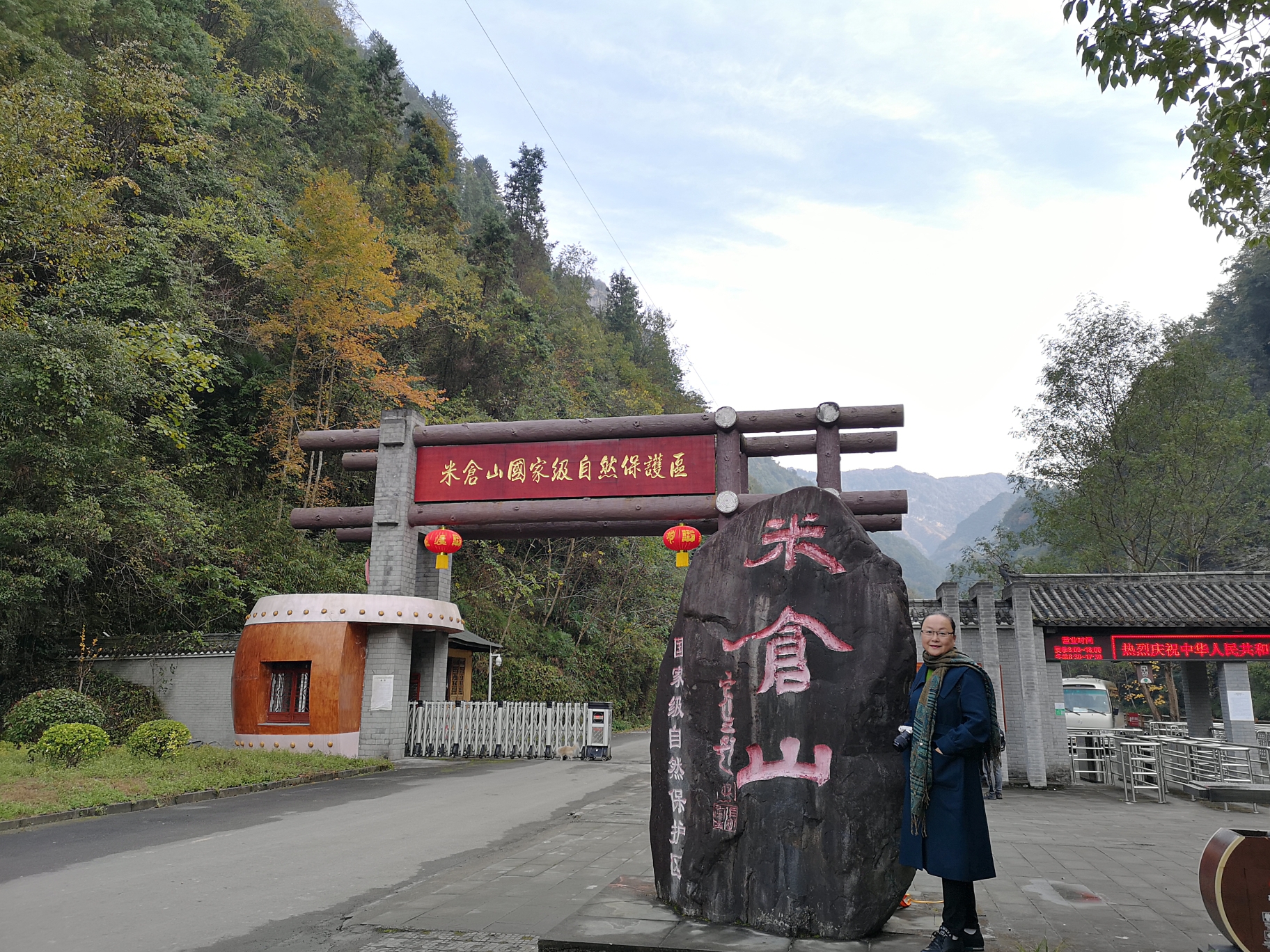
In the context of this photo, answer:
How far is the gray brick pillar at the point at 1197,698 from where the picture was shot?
1463 cm

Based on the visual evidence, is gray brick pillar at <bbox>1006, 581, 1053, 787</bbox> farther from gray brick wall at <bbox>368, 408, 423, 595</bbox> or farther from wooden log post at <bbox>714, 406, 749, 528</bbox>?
gray brick wall at <bbox>368, 408, 423, 595</bbox>

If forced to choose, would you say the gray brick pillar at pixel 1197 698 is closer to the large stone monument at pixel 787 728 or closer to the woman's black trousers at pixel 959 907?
the large stone monument at pixel 787 728

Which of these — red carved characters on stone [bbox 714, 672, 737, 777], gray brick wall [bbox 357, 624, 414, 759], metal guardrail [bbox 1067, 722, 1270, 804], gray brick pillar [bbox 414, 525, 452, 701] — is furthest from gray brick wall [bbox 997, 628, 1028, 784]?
gray brick pillar [bbox 414, 525, 452, 701]

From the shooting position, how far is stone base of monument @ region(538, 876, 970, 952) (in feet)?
12.9

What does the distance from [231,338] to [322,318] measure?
203 cm

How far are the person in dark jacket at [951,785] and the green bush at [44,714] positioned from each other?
1078 centimetres

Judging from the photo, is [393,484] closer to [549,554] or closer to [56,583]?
[56,583]

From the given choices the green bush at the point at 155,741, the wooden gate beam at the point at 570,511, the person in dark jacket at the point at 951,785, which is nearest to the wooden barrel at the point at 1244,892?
the person in dark jacket at the point at 951,785

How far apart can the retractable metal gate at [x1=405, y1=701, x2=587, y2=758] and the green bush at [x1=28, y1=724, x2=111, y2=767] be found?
18.0ft

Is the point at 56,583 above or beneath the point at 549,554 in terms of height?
beneath

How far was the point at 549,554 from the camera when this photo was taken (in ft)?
81.1

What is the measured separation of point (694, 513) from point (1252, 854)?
10187mm

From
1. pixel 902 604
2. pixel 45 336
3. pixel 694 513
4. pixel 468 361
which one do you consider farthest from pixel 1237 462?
pixel 45 336

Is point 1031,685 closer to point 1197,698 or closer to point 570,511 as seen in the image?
point 1197,698
